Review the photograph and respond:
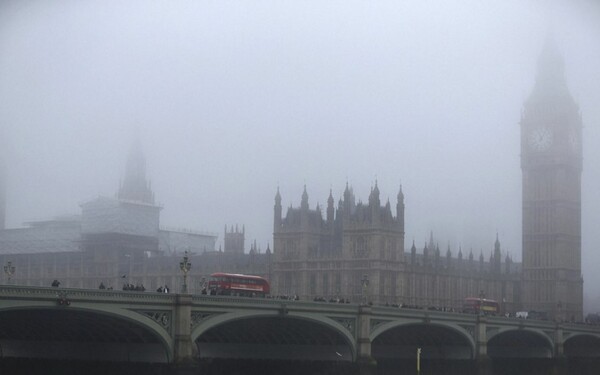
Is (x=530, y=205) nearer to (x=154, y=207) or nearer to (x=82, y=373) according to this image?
(x=154, y=207)

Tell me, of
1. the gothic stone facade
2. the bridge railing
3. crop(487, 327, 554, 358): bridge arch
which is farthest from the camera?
the gothic stone facade

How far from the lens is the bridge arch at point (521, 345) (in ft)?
306

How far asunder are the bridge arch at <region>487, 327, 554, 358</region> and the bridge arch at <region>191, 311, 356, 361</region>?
22028 millimetres

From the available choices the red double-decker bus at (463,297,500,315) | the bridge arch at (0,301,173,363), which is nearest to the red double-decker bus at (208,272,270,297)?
the bridge arch at (0,301,173,363)

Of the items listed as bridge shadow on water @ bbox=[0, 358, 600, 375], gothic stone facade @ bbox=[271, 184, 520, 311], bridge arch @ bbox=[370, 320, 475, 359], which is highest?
gothic stone facade @ bbox=[271, 184, 520, 311]

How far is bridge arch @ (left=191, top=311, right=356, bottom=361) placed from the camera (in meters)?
66.2

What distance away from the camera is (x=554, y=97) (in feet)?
466

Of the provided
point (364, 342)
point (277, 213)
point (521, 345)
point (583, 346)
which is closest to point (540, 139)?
point (277, 213)

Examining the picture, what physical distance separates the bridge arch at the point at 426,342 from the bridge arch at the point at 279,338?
5.47 metres

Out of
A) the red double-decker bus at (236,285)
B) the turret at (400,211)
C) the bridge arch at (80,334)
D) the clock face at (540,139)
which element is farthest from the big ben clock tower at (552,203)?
the bridge arch at (80,334)

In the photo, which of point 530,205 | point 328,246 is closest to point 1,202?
point 328,246

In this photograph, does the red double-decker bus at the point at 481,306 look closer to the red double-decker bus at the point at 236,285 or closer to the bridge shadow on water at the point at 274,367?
the bridge shadow on water at the point at 274,367

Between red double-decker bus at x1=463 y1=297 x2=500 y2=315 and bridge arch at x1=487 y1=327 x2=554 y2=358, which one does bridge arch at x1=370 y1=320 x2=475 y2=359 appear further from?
red double-decker bus at x1=463 y1=297 x2=500 y2=315

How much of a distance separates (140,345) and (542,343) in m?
44.1
